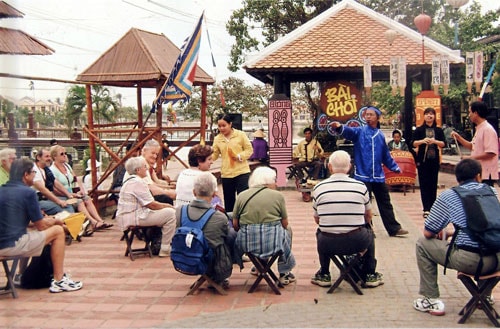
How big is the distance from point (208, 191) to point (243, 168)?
230 centimetres

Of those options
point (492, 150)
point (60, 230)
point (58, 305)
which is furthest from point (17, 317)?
point (492, 150)

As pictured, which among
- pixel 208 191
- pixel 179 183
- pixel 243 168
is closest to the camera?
pixel 208 191

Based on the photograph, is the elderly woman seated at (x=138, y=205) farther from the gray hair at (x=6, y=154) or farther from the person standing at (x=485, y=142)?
the person standing at (x=485, y=142)

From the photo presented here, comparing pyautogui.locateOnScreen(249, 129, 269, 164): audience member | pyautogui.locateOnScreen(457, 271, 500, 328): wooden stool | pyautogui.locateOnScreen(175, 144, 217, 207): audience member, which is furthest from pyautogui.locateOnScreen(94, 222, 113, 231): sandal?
pyautogui.locateOnScreen(249, 129, 269, 164): audience member

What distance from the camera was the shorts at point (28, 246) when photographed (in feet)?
18.0

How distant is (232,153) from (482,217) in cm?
390

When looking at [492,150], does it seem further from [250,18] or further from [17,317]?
[250,18]

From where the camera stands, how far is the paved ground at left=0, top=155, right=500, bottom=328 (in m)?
4.90

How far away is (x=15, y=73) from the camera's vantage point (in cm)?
404

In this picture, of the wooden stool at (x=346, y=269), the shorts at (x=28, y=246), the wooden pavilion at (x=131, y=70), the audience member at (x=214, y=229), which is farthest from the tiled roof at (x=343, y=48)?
the shorts at (x=28, y=246)

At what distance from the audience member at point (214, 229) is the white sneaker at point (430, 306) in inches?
Result: 69.0

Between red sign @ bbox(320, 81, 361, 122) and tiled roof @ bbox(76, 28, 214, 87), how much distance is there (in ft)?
17.6

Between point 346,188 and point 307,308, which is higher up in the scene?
point 346,188

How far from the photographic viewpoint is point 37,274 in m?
6.05
